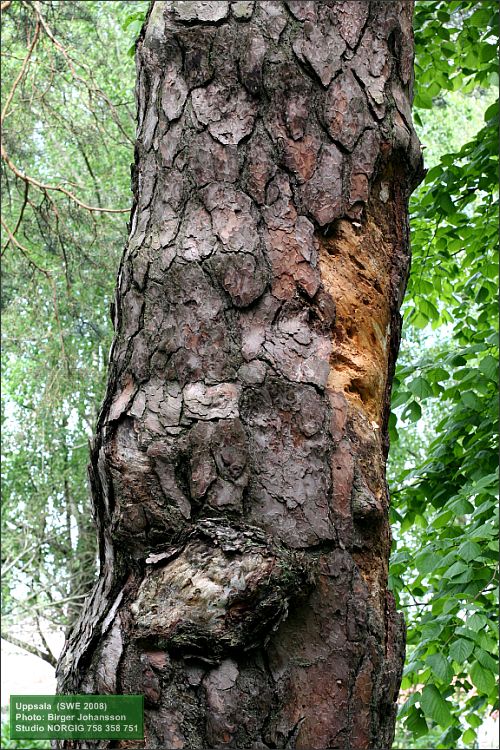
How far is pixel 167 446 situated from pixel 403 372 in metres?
1.76

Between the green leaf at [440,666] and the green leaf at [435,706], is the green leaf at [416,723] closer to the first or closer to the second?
the green leaf at [435,706]

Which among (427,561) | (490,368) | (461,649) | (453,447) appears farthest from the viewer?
(453,447)

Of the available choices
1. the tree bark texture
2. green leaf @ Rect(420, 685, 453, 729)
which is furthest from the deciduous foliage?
the tree bark texture

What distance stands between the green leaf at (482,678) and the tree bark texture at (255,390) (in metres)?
1.11

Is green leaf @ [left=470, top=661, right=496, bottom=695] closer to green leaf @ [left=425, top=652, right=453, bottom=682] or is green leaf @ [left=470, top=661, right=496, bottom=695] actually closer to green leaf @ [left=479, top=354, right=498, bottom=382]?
green leaf @ [left=425, top=652, right=453, bottom=682]

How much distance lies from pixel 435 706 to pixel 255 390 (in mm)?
1338

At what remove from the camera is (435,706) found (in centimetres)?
197

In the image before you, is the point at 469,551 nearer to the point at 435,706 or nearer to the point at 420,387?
the point at 435,706

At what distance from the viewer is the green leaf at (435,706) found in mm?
1956

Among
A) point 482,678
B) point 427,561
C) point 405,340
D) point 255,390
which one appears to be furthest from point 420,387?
point 405,340

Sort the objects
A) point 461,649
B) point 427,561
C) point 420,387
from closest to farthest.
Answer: point 461,649 < point 427,561 < point 420,387

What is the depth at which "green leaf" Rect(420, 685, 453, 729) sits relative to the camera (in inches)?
77.0

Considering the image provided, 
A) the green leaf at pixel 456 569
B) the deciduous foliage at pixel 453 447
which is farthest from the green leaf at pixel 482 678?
the green leaf at pixel 456 569

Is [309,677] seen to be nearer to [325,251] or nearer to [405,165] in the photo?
[325,251]
